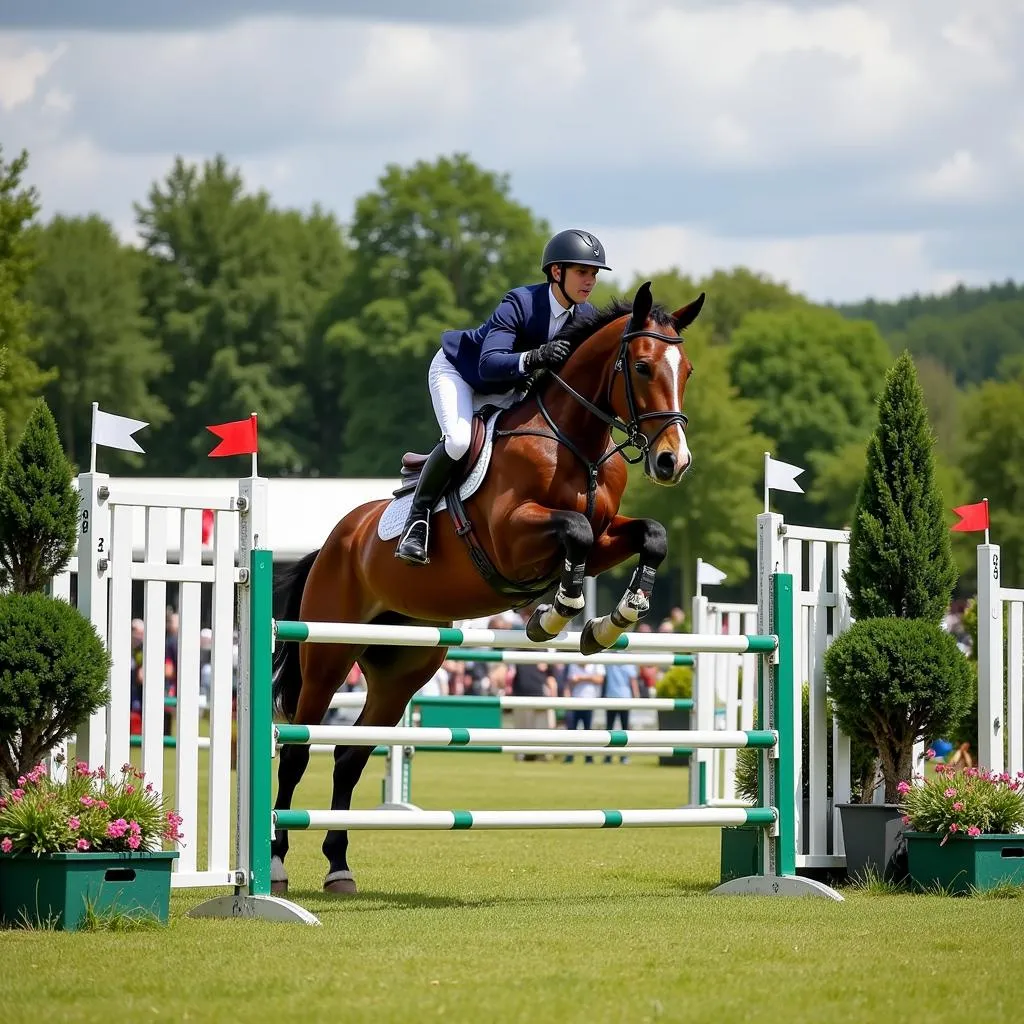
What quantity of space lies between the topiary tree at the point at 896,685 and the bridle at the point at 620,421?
61.7 inches

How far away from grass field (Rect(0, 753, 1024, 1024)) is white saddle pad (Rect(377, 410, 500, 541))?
154cm

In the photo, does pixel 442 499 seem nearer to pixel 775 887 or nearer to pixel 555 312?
pixel 555 312

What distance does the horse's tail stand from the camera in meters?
7.66

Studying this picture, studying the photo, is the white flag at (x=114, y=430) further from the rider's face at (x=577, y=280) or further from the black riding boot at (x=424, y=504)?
the rider's face at (x=577, y=280)

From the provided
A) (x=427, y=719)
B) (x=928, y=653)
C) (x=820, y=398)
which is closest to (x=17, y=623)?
(x=928, y=653)

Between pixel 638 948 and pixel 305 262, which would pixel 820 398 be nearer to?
pixel 305 262

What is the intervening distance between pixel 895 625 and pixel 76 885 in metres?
3.88

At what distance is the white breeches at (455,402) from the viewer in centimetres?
667

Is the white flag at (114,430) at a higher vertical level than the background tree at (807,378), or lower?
lower

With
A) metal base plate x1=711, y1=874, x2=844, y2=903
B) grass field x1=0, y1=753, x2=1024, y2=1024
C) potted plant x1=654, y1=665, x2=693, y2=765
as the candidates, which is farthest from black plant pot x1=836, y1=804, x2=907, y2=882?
potted plant x1=654, y1=665, x2=693, y2=765

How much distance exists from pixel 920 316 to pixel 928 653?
124 metres

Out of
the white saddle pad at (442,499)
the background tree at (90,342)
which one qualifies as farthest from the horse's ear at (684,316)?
the background tree at (90,342)

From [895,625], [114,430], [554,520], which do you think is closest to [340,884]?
[554,520]

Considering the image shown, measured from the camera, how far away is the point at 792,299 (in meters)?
59.5
